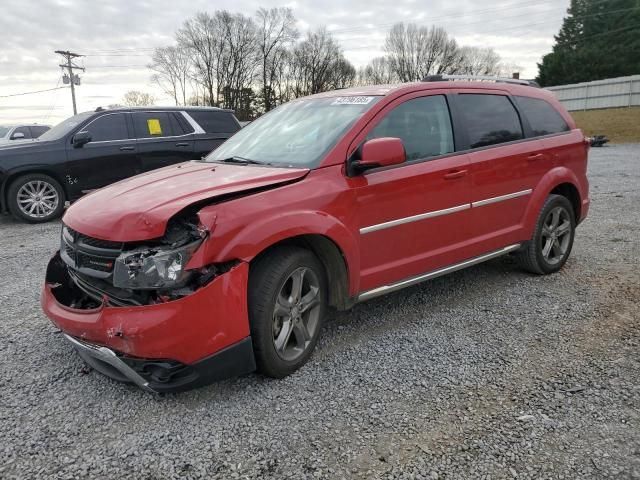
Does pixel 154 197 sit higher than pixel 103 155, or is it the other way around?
pixel 103 155

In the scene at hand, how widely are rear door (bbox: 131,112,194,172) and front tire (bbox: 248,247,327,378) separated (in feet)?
21.3

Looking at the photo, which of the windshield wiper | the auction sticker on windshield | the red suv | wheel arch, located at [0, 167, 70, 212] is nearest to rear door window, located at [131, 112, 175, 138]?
→ wheel arch, located at [0, 167, 70, 212]

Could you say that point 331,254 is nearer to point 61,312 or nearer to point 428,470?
point 428,470

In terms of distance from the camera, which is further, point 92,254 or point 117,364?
point 92,254

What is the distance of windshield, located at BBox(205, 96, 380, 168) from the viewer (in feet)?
11.2

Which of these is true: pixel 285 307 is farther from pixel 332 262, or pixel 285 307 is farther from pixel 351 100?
pixel 351 100

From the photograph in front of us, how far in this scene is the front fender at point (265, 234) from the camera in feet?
8.52

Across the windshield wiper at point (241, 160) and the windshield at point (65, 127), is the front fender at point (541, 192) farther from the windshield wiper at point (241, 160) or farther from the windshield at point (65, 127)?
the windshield at point (65, 127)

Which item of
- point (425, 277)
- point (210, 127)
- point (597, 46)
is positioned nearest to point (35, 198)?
point (210, 127)

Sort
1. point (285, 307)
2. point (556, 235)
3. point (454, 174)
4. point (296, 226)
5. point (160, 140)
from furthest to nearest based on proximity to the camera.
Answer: point (160, 140)
point (556, 235)
point (454, 174)
point (285, 307)
point (296, 226)

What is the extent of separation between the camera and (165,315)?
2.50m

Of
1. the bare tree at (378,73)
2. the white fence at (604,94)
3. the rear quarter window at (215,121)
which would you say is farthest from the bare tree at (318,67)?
the rear quarter window at (215,121)

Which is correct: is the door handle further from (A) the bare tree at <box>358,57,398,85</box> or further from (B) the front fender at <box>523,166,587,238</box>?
(A) the bare tree at <box>358,57,398,85</box>

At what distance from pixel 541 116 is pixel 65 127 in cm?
755
